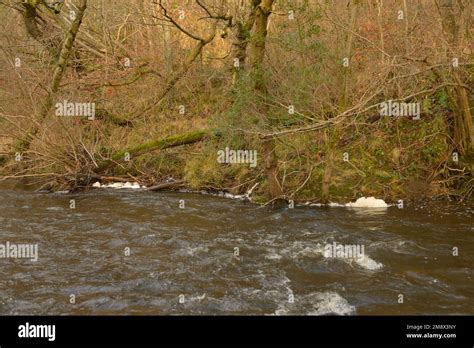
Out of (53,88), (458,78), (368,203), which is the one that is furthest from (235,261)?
(53,88)

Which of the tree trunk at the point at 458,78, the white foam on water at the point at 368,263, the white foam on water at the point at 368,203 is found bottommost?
the white foam on water at the point at 368,263

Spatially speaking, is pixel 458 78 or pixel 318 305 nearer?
pixel 318 305

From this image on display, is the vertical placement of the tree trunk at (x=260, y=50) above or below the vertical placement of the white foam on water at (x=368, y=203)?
above

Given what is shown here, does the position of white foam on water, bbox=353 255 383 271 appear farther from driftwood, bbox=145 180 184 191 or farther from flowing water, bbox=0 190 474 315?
driftwood, bbox=145 180 184 191

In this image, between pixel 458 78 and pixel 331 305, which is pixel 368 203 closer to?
pixel 458 78

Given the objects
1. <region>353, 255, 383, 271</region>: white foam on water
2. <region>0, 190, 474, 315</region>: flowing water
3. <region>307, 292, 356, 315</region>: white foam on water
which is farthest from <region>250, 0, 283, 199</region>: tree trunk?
<region>307, 292, 356, 315</region>: white foam on water

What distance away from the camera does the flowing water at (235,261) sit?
6777 millimetres

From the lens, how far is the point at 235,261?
847 cm

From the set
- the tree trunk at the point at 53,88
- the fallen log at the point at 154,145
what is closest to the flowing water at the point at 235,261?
the tree trunk at the point at 53,88

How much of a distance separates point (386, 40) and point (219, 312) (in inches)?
409

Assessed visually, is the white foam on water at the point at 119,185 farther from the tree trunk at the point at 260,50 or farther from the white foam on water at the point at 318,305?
the white foam on water at the point at 318,305

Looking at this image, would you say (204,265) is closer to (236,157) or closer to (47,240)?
(47,240)

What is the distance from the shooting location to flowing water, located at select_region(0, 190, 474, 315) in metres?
6.78

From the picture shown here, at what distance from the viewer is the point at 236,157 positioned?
44.9 ft
